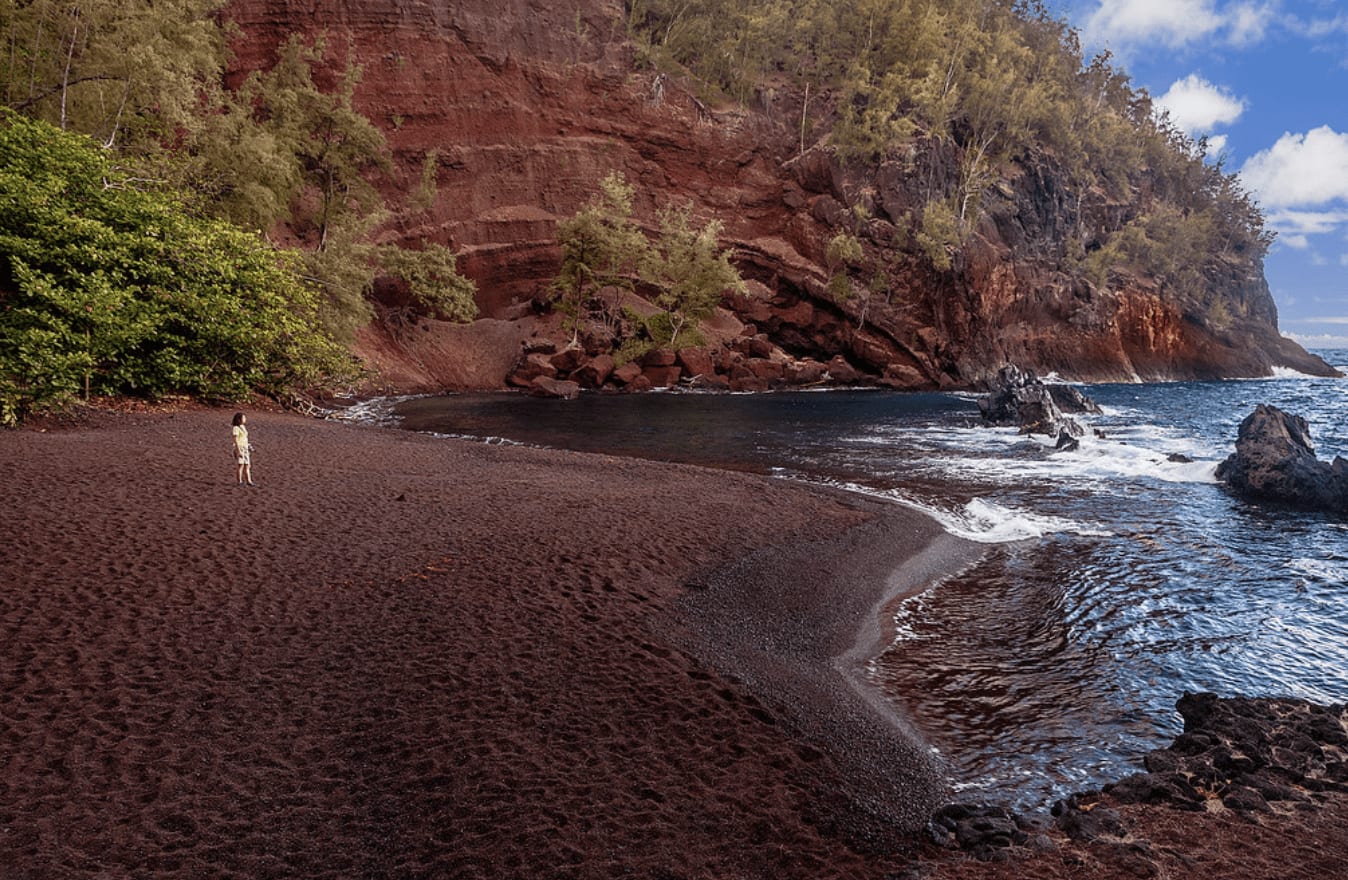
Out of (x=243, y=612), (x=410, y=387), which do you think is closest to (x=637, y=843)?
(x=243, y=612)

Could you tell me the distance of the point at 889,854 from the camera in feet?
19.0

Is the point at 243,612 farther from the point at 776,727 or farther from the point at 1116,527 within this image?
the point at 1116,527

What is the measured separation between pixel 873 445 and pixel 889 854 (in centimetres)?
2521

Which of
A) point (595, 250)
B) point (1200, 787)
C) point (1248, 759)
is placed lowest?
point (1200, 787)

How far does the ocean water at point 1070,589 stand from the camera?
8.21m

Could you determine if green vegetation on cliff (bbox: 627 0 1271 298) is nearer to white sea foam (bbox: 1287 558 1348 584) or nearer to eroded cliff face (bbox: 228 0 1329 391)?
eroded cliff face (bbox: 228 0 1329 391)

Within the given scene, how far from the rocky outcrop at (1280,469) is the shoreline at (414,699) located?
14.2 metres

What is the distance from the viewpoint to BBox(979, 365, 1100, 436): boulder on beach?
33844 millimetres

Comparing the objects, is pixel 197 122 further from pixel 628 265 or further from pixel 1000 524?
pixel 628 265

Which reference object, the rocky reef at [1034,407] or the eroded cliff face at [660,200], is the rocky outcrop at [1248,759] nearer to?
the rocky reef at [1034,407]

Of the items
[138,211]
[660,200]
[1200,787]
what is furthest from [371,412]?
[660,200]

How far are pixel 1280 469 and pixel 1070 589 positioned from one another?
1323 centimetres

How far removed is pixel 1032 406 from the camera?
35.7m

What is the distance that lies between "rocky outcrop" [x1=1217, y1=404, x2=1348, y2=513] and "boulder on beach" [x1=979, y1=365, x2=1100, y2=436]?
7494 millimetres
